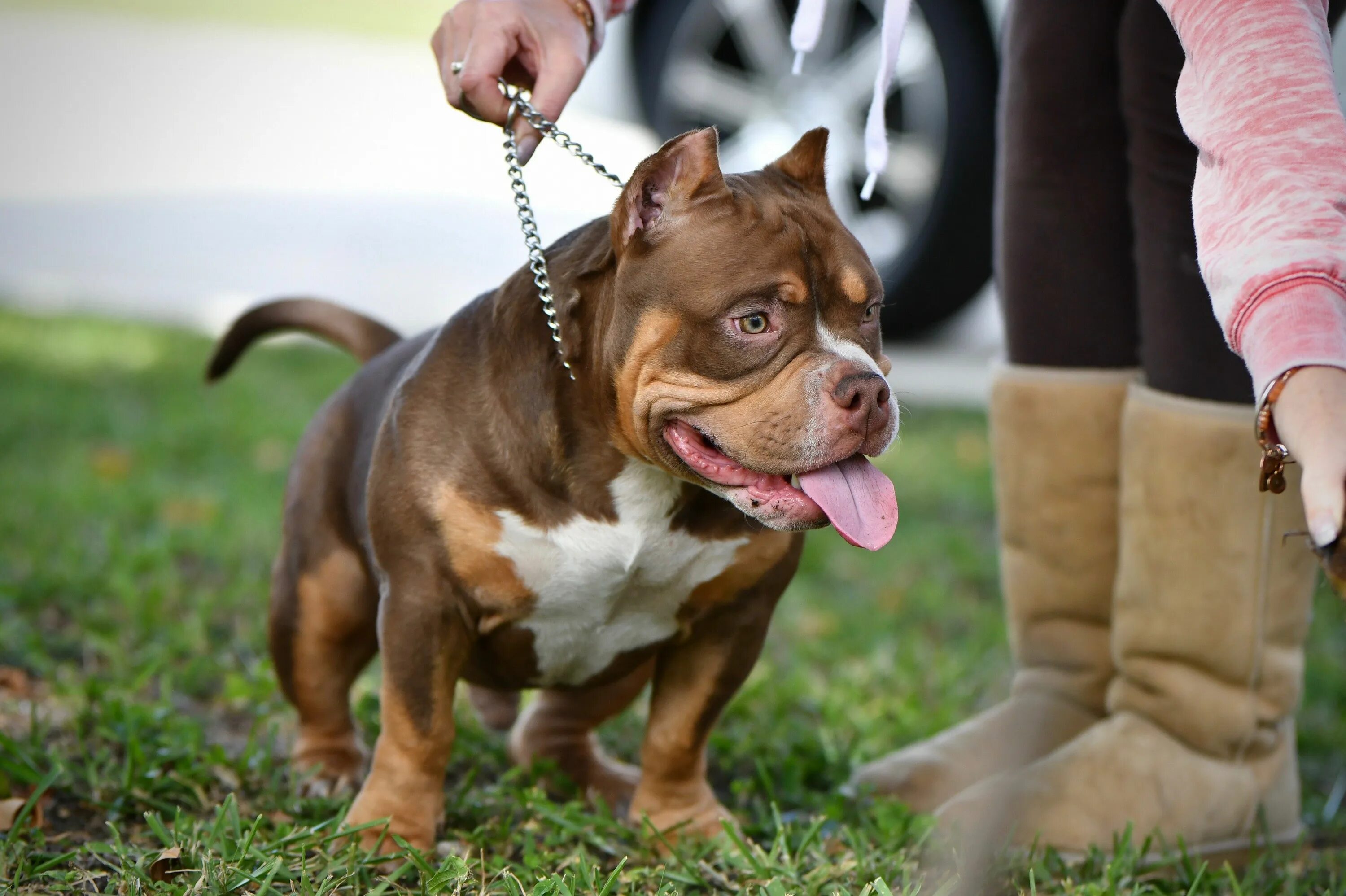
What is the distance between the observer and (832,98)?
6602mm

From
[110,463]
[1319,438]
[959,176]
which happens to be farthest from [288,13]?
[1319,438]

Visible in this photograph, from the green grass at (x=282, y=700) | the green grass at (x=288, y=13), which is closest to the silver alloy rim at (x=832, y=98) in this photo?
the green grass at (x=282, y=700)

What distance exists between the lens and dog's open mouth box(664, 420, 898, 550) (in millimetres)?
2389

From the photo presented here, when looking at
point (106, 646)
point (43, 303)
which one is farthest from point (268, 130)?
point (106, 646)

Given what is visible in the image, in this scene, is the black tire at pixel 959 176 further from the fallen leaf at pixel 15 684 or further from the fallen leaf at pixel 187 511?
the fallen leaf at pixel 15 684

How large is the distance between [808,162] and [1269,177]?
0.96m

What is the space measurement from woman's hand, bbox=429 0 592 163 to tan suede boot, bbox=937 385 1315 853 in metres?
1.32

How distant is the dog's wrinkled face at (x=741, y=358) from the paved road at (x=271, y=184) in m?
4.01

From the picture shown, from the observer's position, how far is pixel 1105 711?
11.1ft

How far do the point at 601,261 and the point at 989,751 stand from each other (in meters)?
1.46

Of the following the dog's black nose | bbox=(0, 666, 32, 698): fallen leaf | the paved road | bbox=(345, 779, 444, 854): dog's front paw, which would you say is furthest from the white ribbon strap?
the paved road

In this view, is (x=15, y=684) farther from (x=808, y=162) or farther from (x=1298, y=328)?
(x=1298, y=328)

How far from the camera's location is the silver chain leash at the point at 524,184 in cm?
253

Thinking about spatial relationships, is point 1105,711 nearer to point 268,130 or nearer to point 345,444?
point 345,444
